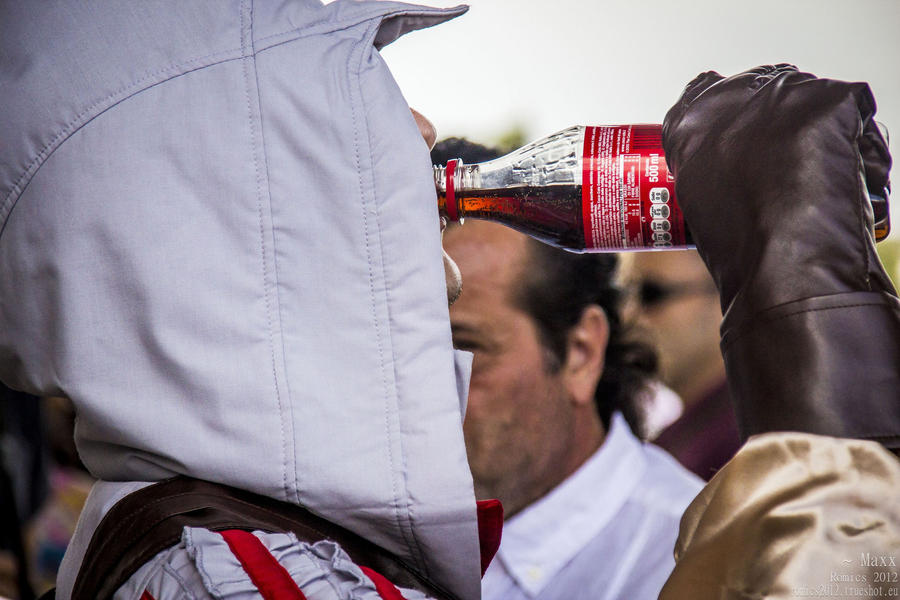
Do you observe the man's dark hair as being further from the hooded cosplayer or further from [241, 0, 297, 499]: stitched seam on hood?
[241, 0, 297, 499]: stitched seam on hood

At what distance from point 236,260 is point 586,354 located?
1.42ft

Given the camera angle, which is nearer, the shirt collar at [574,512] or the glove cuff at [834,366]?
the glove cuff at [834,366]

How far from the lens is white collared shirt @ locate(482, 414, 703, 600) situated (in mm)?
780

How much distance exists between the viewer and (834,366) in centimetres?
54

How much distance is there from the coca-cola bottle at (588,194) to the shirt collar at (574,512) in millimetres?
251

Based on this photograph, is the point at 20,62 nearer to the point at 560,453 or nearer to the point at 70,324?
the point at 70,324

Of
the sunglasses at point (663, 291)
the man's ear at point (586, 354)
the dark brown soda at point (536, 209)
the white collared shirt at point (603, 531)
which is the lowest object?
the white collared shirt at point (603, 531)

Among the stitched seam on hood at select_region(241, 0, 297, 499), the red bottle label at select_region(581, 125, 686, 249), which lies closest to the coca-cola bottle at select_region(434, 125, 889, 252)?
the red bottle label at select_region(581, 125, 686, 249)

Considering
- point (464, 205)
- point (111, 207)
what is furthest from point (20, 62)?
point (464, 205)

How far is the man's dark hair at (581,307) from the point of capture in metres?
0.82

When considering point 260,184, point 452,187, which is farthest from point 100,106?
point 452,187

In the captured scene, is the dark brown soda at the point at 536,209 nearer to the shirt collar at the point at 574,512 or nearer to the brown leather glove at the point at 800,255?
the brown leather glove at the point at 800,255

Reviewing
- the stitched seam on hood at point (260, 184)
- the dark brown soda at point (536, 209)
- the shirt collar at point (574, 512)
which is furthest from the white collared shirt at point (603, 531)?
the stitched seam on hood at point (260, 184)

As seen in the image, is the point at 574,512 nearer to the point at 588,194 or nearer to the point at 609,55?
the point at 588,194
